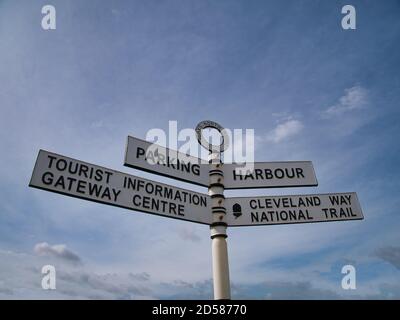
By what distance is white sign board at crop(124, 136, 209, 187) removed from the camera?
3.94 meters

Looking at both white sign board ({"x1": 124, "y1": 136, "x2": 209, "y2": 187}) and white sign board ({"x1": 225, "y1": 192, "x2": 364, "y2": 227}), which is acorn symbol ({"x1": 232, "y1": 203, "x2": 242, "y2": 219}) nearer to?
white sign board ({"x1": 225, "y1": 192, "x2": 364, "y2": 227})

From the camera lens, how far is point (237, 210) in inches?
166

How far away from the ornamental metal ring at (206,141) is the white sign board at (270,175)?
13.9 inches

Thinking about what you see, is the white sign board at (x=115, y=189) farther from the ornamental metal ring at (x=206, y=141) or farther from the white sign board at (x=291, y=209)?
the ornamental metal ring at (x=206, y=141)

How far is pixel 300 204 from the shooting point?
4395 mm

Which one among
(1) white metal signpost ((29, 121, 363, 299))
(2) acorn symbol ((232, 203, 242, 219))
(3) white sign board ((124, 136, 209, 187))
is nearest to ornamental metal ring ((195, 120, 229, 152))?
(1) white metal signpost ((29, 121, 363, 299))

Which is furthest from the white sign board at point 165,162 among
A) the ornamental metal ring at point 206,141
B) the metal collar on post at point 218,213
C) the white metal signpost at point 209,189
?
the ornamental metal ring at point 206,141

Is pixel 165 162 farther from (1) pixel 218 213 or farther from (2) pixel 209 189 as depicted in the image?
(1) pixel 218 213

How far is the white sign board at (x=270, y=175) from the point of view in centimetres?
445
